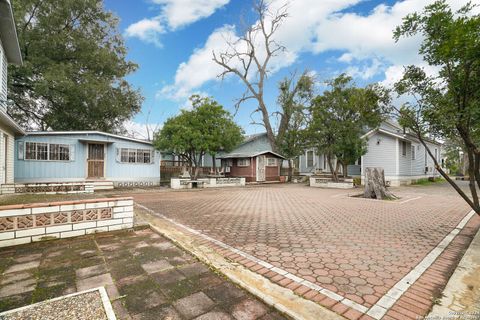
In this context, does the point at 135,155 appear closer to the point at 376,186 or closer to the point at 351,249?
the point at 376,186

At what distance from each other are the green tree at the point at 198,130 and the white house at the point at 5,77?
22.8ft

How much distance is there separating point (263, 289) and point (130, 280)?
153 centimetres

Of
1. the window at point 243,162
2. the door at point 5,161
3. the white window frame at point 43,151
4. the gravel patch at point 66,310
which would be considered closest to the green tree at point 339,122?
the window at point 243,162

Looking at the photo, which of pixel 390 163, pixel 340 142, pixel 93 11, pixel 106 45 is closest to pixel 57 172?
pixel 106 45

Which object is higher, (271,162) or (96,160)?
(96,160)

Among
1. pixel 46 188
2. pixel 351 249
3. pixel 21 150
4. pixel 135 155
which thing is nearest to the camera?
pixel 351 249

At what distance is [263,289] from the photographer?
2572mm

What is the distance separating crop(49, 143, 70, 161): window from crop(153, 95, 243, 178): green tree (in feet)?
15.7

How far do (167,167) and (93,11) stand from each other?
553 inches

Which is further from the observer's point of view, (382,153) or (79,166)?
(382,153)

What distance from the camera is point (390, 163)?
1786 centimetres

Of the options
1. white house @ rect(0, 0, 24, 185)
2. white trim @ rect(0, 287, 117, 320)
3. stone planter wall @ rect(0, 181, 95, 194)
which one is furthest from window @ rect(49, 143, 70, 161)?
white trim @ rect(0, 287, 117, 320)

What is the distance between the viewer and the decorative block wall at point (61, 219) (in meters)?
3.73

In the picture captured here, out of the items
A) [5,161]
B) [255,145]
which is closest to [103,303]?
[5,161]
